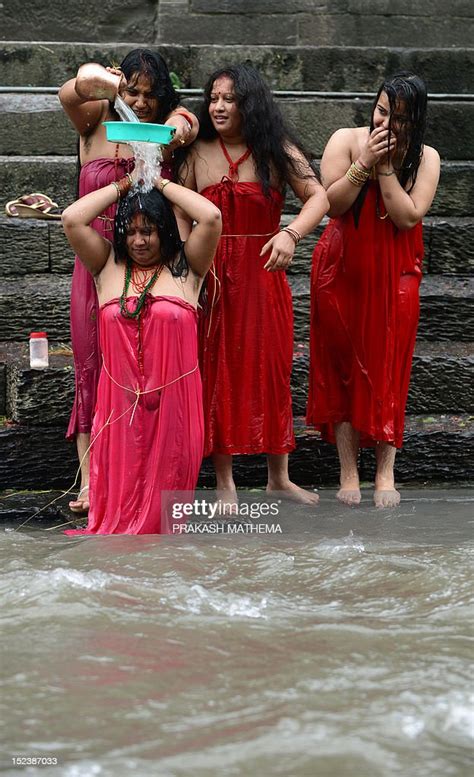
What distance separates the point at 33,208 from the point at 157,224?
2.05 metres

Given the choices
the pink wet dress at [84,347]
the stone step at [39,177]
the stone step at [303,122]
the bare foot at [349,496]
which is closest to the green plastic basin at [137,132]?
the pink wet dress at [84,347]

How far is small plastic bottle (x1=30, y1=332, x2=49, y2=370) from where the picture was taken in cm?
534

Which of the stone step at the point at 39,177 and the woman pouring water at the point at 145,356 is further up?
the stone step at the point at 39,177

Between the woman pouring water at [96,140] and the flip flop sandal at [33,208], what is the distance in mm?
1422

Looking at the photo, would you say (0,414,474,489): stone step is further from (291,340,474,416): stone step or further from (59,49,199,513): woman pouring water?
(59,49,199,513): woman pouring water

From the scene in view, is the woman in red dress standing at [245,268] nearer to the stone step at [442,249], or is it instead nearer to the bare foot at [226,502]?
the bare foot at [226,502]

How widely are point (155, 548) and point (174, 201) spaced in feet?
4.28

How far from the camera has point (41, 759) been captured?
8.53 feet

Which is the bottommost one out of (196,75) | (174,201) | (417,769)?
(417,769)

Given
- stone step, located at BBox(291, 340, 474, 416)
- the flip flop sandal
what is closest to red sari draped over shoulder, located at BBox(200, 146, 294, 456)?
stone step, located at BBox(291, 340, 474, 416)

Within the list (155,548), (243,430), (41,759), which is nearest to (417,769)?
(41,759)

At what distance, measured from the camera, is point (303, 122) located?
22.7 feet

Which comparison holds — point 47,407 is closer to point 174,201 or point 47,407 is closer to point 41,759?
point 174,201

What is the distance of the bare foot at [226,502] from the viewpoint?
15.7 feet
